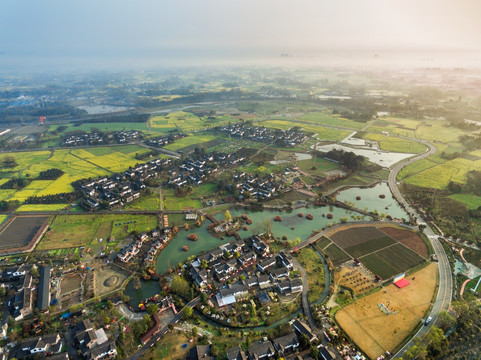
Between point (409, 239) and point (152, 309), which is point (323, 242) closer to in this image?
point (409, 239)

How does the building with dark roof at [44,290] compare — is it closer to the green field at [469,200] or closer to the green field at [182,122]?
the green field at [469,200]

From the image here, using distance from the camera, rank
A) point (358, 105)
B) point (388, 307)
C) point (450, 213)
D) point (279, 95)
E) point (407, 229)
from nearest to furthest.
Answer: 1. point (388, 307)
2. point (407, 229)
3. point (450, 213)
4. point (358, 105)
5. point (279, 95)

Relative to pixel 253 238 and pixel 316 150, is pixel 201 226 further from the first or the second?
pixel 316 150

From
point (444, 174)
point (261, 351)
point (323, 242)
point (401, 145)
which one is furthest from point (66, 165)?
point (401, 145)

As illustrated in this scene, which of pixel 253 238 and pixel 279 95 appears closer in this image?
pixel 253 238

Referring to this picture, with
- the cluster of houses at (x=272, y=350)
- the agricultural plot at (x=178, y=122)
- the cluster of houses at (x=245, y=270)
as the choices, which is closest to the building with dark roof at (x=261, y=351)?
the cluster of houses at (x=272, y=350)

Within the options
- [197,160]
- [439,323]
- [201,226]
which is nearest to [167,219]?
[201,226]

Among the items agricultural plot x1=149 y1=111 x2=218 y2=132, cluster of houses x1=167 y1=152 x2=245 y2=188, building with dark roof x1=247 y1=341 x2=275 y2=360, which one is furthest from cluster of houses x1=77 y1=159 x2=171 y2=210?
agricultural plot x1=149 y1=111 x2=218 y2=132
